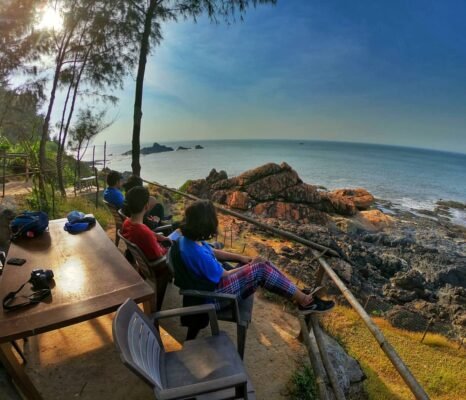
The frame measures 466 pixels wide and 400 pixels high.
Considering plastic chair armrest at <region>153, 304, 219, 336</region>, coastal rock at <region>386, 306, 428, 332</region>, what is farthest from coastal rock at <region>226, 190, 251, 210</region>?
plastic chair armrest at <region>153, 304, 219, 336</region>

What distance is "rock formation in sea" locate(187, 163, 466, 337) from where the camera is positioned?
6.87 meters

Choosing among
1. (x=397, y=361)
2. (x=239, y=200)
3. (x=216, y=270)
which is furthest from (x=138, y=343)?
(x=239, y=200)

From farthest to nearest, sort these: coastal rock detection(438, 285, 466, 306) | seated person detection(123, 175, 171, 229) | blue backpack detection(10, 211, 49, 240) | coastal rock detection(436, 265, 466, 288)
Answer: coastal rock detection(436, 265, 466, 288) < coastal rock detection(438, 285, 466, 306) < seated person detection(123, 175, 171, 229) < blue backpack detection(10, 211, 49, 240)

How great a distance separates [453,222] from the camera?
2266 cm

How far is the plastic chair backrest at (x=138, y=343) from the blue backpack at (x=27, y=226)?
1.98m

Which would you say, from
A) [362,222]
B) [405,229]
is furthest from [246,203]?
[405,229]

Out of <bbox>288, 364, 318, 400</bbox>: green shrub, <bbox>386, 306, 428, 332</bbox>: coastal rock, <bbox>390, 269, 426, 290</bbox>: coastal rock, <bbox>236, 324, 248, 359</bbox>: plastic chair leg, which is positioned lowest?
<bbox>390, 269, 426, 290</bbox>: coastal rock

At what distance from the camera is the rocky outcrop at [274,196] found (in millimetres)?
16656

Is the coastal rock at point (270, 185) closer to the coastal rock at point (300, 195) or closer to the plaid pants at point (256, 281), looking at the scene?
the coastal rock at point (300, 195)

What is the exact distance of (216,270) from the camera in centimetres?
218

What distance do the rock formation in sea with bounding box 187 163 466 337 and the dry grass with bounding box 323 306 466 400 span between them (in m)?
0.92

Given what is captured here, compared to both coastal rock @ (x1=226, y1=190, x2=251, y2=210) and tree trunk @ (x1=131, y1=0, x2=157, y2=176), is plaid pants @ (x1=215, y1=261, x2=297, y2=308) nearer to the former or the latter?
tree trunk @ (x1=131, y1=0, x2=157, y2=176)

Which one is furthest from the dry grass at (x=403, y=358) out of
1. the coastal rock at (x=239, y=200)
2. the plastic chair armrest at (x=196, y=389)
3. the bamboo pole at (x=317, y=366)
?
the coastal rock at (x=239, y=200)

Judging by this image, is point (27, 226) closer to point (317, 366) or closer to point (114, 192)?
point (114, 192)
